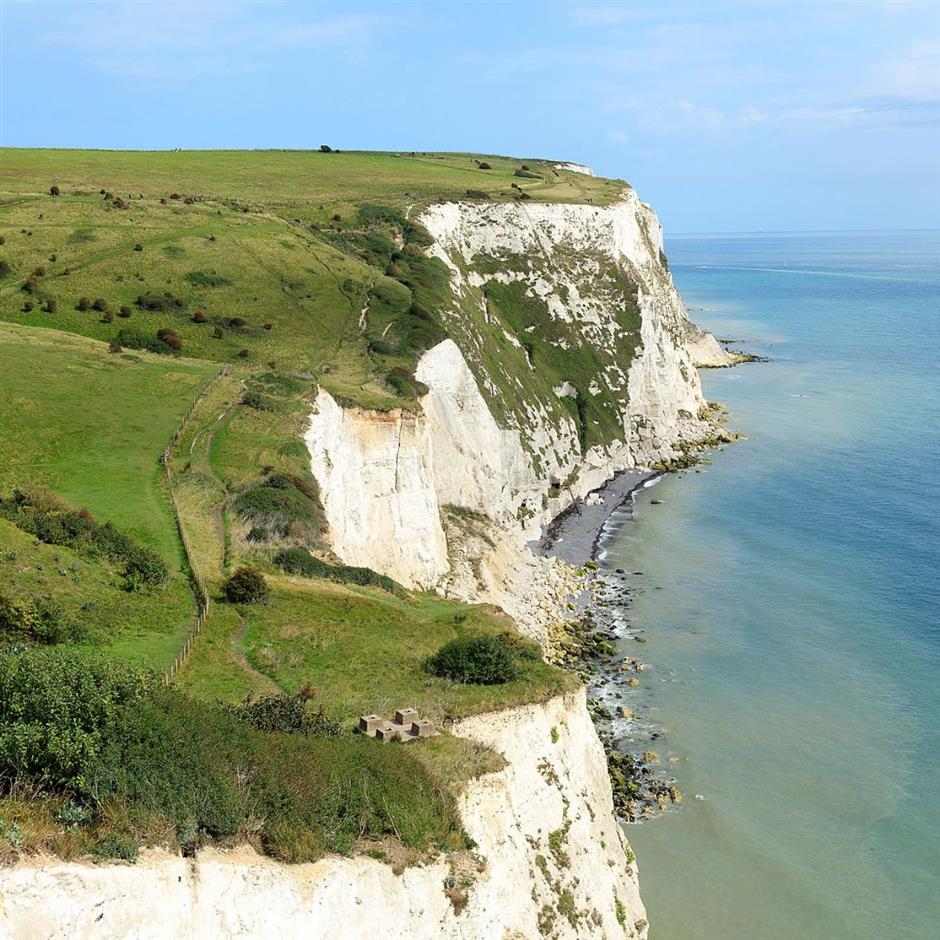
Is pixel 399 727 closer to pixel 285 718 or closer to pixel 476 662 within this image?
pixel 285 718

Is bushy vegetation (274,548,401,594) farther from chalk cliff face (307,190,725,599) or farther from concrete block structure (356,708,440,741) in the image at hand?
concrete block structure (356,708,440,741)

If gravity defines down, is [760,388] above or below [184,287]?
below

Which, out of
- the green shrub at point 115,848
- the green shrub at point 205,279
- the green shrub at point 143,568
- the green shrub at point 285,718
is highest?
the green shrub at point 205,279

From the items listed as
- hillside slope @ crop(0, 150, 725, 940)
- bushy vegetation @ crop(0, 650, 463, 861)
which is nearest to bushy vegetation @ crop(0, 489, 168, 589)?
hillside slope @ crop(0, 150, 725, 940)

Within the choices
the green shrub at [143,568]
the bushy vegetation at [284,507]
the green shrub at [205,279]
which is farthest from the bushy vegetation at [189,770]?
the green shrub at [205,279]

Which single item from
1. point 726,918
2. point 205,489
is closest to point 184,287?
point 205,489

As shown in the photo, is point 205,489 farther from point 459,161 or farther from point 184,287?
point 459,161

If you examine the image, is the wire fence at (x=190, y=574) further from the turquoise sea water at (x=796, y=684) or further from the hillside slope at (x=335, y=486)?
the turquoise sea water at (x=796, y=684)

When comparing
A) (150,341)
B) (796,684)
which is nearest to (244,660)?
(796,684)
